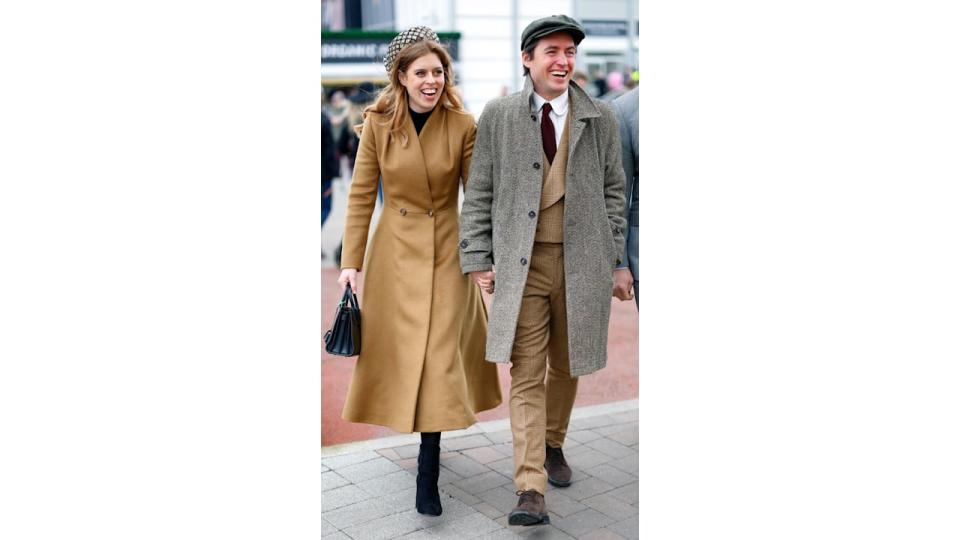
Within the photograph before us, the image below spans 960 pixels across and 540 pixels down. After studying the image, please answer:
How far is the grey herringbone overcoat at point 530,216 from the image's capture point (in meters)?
4.18

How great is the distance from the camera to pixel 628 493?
469 centimetres

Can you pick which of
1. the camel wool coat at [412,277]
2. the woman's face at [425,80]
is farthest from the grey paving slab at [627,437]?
the woman's face at [425,80]

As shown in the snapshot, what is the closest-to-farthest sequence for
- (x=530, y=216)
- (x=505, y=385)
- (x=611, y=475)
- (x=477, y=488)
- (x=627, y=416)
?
(x=530, y=216) → (x=477, y=488) → (x=611, y=475) → (x=627, y=416) → (x=505, y=385)

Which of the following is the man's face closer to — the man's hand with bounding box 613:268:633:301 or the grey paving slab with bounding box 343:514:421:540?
the man's hand with bounding box 613:268:633:301

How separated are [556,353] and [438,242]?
0.70 metres

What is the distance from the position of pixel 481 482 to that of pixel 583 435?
88 centimetres

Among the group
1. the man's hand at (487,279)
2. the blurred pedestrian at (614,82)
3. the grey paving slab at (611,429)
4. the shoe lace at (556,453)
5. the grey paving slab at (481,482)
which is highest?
the blurred pedestrian at (614,82)

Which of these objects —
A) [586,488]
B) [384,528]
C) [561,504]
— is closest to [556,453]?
[586,488]

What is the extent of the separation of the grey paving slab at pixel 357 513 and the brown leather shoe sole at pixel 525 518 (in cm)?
64

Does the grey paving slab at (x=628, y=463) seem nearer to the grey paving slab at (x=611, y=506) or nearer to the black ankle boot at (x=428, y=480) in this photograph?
the grey paving slab at (x=611, y=506)

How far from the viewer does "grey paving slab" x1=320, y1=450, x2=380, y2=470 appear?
5.05m

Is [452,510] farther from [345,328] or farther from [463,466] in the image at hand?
[345,328]
